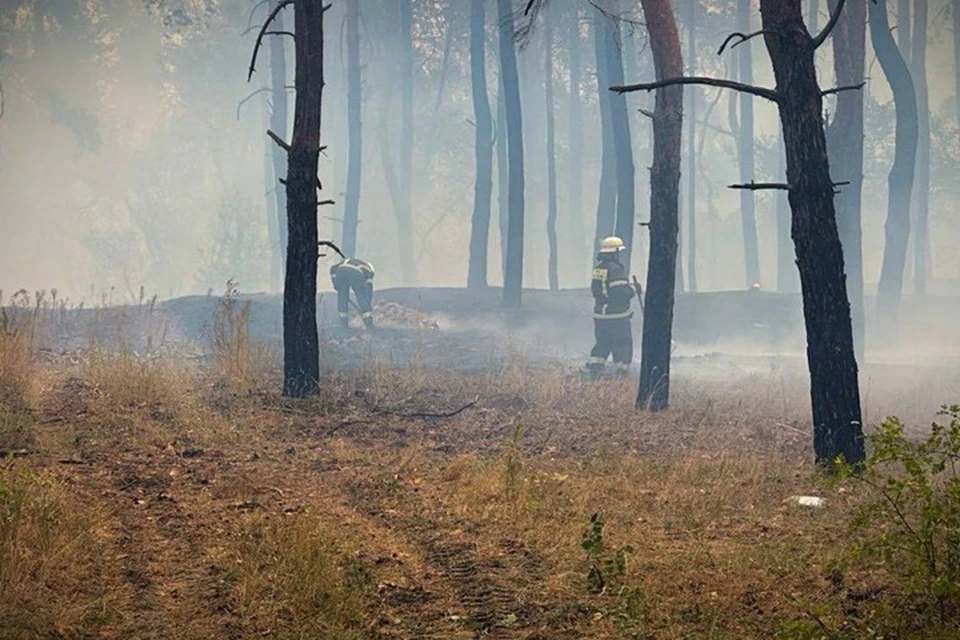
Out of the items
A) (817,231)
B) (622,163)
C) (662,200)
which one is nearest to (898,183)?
(622,163)

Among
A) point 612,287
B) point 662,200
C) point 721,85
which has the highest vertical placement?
point 721,85

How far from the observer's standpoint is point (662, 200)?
1418 cm

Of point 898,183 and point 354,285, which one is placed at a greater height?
point 898,183

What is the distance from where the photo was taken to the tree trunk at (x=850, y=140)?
20.7 m

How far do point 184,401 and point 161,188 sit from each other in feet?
171

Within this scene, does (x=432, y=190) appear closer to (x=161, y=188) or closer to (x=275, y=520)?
(x=161, y=188)

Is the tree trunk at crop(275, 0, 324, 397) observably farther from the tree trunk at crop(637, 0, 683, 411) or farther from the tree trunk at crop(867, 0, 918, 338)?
the tree trunk at crop(867, 0, 918, 338)

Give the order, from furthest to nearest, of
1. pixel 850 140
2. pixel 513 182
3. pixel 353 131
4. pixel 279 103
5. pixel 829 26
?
1. pixel 353 131
2. pixel 279 103
3. pixel 513 182
4. pixel 850 140
5. pixel 829 26

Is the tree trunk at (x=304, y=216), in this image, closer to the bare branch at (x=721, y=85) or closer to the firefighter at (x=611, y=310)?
the bare branch at (x=721, y=85)

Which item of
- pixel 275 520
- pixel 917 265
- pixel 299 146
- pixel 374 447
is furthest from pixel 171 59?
pixel 275 520

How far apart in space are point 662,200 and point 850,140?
846 cm

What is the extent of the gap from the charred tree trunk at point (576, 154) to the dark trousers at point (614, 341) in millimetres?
25588

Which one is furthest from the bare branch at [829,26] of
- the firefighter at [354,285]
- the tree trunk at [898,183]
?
the tree trunk at [898,183]

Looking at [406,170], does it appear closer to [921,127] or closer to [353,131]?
[353,131]
